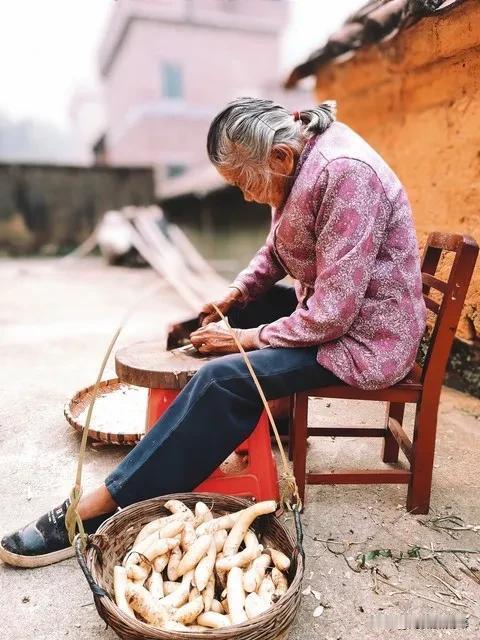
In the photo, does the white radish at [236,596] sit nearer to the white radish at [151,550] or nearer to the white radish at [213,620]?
the white radish at [213,620]

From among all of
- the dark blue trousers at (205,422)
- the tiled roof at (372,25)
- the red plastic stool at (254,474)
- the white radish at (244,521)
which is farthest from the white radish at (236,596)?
the tiled roof at (372,25)

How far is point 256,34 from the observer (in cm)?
2358

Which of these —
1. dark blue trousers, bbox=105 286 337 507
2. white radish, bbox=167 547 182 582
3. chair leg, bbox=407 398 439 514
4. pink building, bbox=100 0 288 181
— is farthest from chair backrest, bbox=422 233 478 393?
Result: pink building, bbox=100 0 288 181

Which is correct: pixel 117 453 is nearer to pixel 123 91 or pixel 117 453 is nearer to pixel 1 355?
pixel 1 355

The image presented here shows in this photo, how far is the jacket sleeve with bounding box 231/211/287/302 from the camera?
2744mm

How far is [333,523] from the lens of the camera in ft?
7.53

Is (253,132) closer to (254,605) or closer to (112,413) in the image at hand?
(254,605)

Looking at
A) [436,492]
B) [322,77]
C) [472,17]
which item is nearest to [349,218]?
[436,492]

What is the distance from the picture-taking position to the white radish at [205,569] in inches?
65.2

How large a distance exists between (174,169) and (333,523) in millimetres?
20912

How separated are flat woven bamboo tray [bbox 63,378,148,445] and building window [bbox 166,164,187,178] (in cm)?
1924

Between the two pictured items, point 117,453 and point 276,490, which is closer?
point 276,490

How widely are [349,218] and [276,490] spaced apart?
1.20 m

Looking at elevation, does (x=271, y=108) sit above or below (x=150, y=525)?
above
